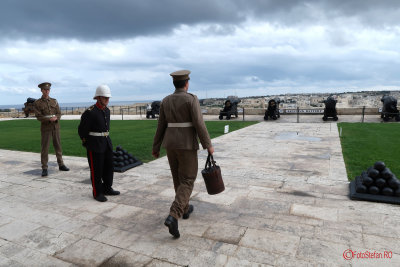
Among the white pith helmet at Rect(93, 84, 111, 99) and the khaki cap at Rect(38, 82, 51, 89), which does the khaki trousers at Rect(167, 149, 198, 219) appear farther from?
the khaki cap at Rect(38, 82, 51, 89)

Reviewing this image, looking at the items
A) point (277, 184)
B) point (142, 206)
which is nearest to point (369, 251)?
point (277, 184)

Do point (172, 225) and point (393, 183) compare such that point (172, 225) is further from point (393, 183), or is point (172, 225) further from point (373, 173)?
point (393, 183)

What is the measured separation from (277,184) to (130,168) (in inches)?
130

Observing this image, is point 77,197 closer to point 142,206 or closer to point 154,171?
point 142,206


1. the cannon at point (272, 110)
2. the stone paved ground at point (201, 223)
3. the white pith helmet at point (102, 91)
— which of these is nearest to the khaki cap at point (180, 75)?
the white pith helmet at point (102, 91)

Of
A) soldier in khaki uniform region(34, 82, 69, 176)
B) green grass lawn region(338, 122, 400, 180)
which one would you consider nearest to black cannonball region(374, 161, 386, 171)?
green grass lawn region(338, 122, 400, 180)

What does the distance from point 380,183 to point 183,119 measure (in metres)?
3.20

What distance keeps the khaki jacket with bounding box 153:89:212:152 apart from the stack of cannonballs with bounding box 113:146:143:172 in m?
3.39

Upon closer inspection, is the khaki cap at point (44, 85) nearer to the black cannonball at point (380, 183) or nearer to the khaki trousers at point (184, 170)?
the khaki trousers at point (184, 170)

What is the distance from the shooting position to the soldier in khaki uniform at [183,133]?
3.48 metres

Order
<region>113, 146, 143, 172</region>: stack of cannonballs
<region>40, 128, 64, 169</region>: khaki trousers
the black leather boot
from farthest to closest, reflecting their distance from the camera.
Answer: <region>113, 146, 143, 172</region>: stack of cannonballs < <region>40, 128, 64, 169</region>: khaki trousers < the black leather boot

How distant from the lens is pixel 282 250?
3096mm

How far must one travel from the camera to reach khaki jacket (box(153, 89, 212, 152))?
3480 mm

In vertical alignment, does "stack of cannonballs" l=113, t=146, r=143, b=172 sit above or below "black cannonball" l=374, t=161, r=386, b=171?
below
